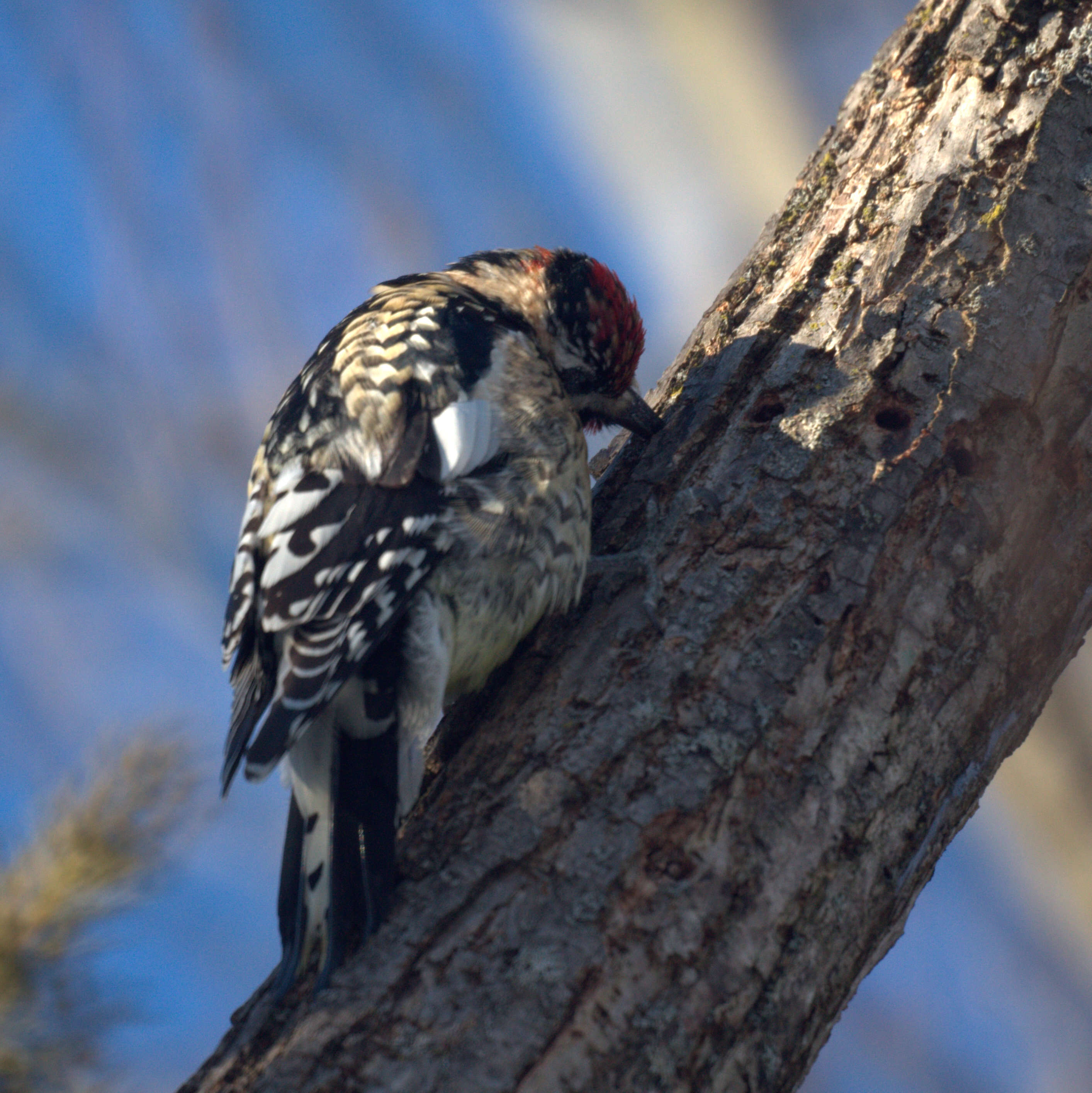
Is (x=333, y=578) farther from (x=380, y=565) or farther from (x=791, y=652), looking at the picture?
(x=791, y=652)

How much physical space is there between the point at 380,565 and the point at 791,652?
33.4 inches

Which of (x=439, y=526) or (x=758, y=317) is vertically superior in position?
(x=758, y=317)

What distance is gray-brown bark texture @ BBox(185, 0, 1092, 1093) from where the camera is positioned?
1.56 metres

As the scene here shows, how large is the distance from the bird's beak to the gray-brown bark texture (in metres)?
0.07

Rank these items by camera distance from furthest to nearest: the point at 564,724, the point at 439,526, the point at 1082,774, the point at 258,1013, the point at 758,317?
the point at 1082,774 < the point at 758,317 < the point at 439,526 < the point at 564,724 < the point at 258,1013

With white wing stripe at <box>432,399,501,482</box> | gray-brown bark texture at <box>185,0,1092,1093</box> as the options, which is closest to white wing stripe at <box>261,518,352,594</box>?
white wing stripe at <box>432,399,501,482</box>

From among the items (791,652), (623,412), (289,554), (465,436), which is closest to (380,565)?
(289,554)

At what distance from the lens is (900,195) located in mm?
2430

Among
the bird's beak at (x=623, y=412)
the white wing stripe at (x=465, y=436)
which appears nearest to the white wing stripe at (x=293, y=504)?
the white wing stripe at (x=465, y=436)

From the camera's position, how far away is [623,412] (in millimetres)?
2854

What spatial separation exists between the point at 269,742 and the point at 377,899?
1.20 feet

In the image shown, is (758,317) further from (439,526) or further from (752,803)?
(752,803)

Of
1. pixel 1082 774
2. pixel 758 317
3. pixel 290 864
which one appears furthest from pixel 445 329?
pixel 1082 774

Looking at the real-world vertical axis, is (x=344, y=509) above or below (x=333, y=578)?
above
